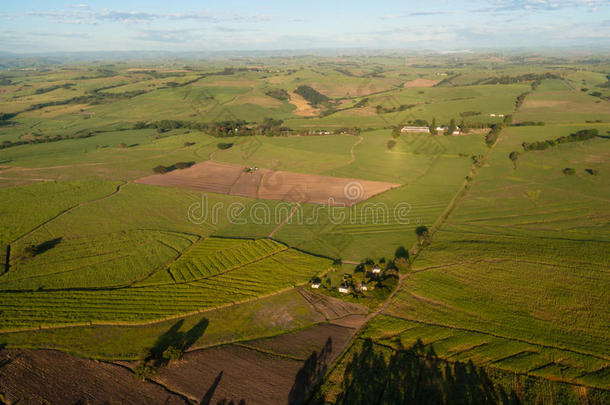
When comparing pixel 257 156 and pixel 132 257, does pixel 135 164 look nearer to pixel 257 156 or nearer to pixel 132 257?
pixel 257 156

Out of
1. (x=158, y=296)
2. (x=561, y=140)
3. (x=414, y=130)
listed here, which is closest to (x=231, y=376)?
(x=158, y=296)

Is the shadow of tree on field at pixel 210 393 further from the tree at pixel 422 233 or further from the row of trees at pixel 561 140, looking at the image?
the row of trees at pixel 561 140

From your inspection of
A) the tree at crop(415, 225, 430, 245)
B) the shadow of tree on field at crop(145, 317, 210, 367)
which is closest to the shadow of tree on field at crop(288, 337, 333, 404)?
the shadow of tree on field at crop(145, 317, 210, 367)

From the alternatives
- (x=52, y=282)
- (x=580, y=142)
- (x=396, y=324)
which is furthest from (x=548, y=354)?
(x=580, y=142)

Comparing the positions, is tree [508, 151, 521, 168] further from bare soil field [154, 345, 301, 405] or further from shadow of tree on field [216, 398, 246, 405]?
shadow of tree on field [216, 398, 246, 405]

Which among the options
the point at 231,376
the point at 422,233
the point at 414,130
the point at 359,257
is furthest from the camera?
the point at 414,130

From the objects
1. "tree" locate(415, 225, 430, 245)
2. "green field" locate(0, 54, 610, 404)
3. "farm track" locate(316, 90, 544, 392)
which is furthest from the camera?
"tree" locate(415, 225, 430, 245)

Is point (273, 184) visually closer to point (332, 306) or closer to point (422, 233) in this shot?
point (422, 233)
